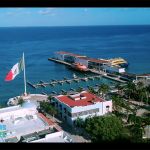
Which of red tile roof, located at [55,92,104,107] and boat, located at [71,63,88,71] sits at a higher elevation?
boat, located at [71,63,88,71]

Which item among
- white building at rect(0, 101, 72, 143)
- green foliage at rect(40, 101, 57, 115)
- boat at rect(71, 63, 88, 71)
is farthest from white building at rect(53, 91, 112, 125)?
boat at rect(71, 63, 88, 71)

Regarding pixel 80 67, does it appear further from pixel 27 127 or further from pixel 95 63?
pixel 27 127

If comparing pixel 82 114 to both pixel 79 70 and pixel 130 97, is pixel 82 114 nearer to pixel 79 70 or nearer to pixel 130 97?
pixel 130 97

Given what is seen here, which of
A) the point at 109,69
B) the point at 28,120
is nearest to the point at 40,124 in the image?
the point at 28,120

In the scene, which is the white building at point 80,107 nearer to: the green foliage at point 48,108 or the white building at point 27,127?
the green foliage at point 48,108
